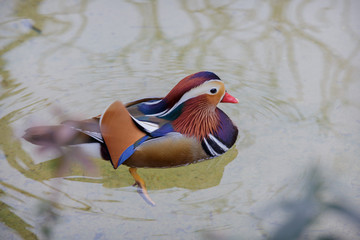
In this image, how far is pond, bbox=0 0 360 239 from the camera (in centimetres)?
219

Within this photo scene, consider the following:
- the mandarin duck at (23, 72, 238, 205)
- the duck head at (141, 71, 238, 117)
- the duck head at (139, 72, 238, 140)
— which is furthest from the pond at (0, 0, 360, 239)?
the duck head at (141, 71, 238, 117)

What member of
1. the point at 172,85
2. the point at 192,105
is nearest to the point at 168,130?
the point at 192,105

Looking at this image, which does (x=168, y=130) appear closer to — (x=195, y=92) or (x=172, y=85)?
(x=195, y=92)

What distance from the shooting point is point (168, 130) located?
2.43 meters

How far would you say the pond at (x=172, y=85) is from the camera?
2.19 meters

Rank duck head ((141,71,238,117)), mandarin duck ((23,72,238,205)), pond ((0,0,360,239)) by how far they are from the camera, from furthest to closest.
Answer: duck head ((141,71,238,117)) < mandarin duck ((23,72,238,205)) < pond ((0,0,360,239))

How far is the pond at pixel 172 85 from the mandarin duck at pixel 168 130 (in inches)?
4.6

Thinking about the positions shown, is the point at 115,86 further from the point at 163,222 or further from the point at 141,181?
the point at 163,222

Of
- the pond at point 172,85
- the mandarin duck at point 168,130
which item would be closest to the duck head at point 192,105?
the mandarin duck at point 168,130

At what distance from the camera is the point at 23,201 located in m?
2.27

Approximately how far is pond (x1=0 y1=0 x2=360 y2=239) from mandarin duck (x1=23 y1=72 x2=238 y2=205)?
0.38ft

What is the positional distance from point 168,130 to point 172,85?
88 cm

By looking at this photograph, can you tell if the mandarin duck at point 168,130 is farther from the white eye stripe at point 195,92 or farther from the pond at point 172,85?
the pond at point 172,85

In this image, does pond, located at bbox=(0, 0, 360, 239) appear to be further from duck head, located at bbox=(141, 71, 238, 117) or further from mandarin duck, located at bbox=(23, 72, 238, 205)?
duck head, located at bbox=(141, 71, 238, 117)
